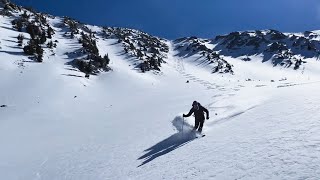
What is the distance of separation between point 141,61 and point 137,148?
6018 cm

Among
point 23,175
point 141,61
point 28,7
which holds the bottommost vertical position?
point 23,175

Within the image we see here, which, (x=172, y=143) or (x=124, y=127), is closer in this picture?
(x=172, y=143)

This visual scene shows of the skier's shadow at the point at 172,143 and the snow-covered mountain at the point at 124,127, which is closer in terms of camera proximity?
the snow-covered mountain at the point at 124,127

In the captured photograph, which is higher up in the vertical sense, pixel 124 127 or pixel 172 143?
pixel 172 143

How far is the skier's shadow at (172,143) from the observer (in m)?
16.5

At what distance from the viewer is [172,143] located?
1828 centimetres

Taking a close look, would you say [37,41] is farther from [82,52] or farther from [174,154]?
[174,154]

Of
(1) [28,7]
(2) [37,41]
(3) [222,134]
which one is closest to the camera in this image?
(3) [222,134]

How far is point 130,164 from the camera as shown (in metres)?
15.7

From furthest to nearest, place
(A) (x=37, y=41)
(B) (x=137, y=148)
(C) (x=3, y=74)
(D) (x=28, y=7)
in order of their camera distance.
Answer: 1. (D) (x=28, y=7)
2. (A) (x=37, y=41)
3. (C) (x=3, y=74)
4. (B) (x=137, y=148)

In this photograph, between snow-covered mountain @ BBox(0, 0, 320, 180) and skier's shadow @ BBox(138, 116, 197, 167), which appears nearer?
snow-covered mountain @ BBox(0, 0, 320, 180)

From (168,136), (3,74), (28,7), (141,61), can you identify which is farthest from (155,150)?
(28,7)

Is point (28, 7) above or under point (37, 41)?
above

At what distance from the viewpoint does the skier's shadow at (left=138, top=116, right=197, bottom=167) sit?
16.5 meters
